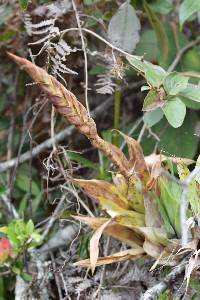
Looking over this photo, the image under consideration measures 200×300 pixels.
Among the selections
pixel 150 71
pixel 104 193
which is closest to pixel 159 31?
pixel 150 71

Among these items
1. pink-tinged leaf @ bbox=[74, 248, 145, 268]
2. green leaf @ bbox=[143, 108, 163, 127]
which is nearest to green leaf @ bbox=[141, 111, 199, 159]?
green leaf @ bbox=[143, 108, 163, 127]

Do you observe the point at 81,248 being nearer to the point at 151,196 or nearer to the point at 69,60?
the point at 151,196

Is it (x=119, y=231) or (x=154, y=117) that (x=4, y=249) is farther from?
(x=154, y=117)

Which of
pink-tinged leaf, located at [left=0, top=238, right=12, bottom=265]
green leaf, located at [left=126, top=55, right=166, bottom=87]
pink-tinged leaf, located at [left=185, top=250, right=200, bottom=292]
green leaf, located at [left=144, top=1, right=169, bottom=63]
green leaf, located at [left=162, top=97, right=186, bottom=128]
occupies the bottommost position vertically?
pink-tinged leaf, located at [left=0, top=238, right=12, bottom=265]

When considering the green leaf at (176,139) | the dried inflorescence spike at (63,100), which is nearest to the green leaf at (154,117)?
the green leaf at (176,139)

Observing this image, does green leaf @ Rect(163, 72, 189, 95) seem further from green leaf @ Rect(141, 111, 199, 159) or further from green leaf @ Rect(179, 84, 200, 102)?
Answer: green leaf @ Rect(141, 111, 199, 159)
